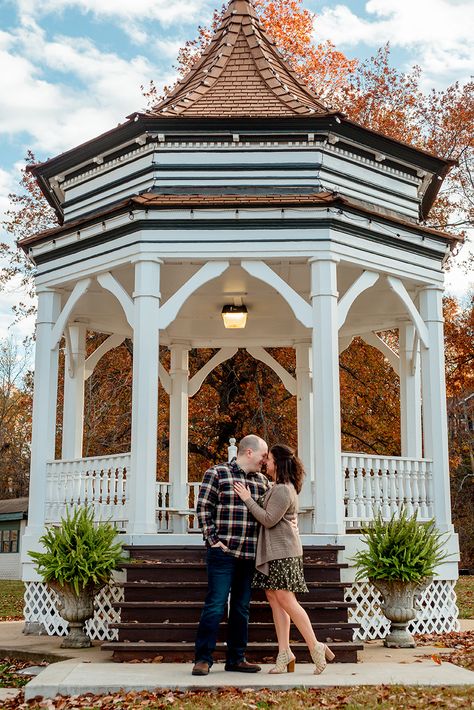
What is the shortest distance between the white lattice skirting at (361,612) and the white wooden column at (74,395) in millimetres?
2422

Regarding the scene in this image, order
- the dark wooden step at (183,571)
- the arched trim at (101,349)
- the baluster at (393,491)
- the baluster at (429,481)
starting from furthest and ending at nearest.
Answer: the arched trim at (101,349) < the baluster at (429,481) < the baluster at (393,491) < the dark wooden step at (183,571)

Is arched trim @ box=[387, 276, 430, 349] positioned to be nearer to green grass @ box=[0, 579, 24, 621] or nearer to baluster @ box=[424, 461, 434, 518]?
baluster @ box=[424, 461, 434, 518]

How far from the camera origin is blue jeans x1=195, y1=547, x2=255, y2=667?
704 cm

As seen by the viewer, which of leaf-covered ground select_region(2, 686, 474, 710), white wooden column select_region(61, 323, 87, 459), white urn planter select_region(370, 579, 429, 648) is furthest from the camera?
white wooden column select_region(61, 323, 87, 459)

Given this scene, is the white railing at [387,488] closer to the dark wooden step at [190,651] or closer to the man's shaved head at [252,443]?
the dark wooden step at [190,651]

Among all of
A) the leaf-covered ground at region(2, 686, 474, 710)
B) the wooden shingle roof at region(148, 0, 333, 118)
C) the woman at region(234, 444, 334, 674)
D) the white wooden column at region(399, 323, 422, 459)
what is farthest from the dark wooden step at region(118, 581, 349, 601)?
the wooden shingle roof at region(148, 0, 333, 118)

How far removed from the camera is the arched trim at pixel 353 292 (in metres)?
10.1

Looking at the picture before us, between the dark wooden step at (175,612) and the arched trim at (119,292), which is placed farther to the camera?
the arched trim at (119,292)

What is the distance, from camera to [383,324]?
14.0 metres

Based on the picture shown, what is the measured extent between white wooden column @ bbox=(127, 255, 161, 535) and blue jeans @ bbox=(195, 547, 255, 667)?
241 cm

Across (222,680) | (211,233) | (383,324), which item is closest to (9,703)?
(222,680)

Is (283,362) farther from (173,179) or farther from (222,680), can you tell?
(222,680)

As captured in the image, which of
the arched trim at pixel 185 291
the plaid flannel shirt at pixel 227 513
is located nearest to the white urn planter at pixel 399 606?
the plaid flannel shirt at pixel 227 513

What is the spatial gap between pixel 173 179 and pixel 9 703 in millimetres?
6735
